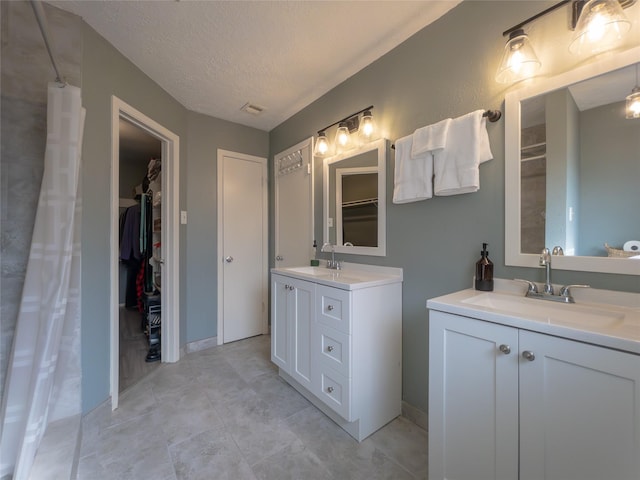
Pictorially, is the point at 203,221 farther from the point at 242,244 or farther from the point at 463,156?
the point at 463,156

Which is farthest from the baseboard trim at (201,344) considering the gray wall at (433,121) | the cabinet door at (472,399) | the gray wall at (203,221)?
the cabinet door at (472,399)

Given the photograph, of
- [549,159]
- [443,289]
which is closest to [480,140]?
[549,159]

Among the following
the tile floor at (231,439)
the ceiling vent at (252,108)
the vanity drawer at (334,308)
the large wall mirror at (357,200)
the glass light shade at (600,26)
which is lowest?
the tile floor at (231,439)

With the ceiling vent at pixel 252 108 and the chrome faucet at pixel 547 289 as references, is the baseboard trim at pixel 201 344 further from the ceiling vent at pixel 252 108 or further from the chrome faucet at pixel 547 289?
the chrome faucet at pixel 547 289

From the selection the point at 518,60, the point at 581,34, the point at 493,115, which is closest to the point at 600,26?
the point at 581,34

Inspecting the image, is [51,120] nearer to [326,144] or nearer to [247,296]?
[326,144]

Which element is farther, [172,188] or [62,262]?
[172,188]

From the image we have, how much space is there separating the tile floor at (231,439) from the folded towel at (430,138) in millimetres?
1658

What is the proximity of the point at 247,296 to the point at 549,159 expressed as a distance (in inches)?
110

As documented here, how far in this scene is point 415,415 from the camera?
1.67 meters

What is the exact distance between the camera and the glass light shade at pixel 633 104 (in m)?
0.99

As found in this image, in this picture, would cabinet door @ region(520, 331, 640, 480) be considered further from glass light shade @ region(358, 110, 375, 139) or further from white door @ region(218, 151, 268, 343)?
white door @ region(218, 151, 268, 343)

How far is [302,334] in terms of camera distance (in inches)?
73.1

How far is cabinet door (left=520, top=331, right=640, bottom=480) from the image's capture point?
2.31 ft
